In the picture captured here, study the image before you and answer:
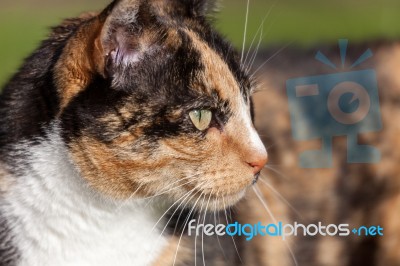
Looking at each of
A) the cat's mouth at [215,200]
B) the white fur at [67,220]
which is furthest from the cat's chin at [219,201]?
the white fur at [67,220]

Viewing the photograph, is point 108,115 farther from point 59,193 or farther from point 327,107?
point 327,107

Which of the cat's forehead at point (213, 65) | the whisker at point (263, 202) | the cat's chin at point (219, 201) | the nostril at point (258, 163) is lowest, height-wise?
the whisker at point (263, 202)

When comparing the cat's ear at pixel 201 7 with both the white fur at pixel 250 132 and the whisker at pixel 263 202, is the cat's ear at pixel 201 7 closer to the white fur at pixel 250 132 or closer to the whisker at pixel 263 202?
the white fur at pixel 250 132

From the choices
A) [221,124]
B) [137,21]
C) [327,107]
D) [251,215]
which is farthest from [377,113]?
[137,21]

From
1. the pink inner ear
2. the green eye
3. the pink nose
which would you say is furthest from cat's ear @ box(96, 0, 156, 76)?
the pink nose

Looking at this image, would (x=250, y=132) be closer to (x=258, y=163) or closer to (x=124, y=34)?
(x=258, y=163)

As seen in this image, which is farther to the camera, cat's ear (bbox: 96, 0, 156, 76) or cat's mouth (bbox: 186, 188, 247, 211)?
cat's mouth (bbox: 186, 188, 247, 211)

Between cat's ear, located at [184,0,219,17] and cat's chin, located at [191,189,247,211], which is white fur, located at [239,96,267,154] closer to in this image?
cat's chin, located at [191,189,247,211]
